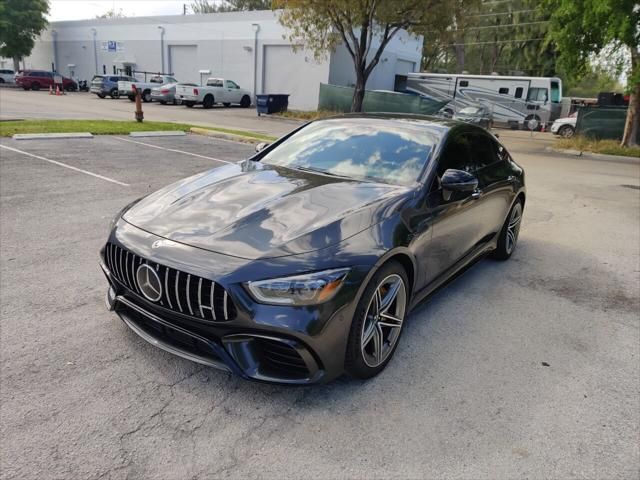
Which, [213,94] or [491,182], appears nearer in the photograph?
[491,182]

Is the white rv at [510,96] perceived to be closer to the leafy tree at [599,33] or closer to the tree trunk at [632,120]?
the leafy tree at [599,33]

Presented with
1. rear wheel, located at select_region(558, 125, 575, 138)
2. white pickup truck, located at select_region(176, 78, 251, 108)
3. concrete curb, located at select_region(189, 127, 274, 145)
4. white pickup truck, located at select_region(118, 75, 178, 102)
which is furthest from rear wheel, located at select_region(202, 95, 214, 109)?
rear wheel, located at select_region(558, 125, 575, 138)

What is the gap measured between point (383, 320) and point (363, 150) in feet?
5.27

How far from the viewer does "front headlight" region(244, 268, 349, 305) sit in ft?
8.34

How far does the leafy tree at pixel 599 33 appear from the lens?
1537 centimetres

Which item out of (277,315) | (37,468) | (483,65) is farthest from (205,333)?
(483,65)

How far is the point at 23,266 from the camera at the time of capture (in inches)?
175

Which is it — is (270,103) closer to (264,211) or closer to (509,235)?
(509,235)

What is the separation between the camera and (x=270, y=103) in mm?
26766

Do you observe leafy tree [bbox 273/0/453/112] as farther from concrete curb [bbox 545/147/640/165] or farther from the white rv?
concrete curb [bbox 545/147/640/165]

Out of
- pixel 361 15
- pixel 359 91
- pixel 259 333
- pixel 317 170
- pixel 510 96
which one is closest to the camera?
pixel 259 333

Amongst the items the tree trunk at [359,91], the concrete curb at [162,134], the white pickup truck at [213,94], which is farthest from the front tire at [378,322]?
the white pickup truck at [213,94]

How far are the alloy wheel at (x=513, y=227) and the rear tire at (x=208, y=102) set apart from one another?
25.8 m

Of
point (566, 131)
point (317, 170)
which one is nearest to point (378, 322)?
point (317, 170)
